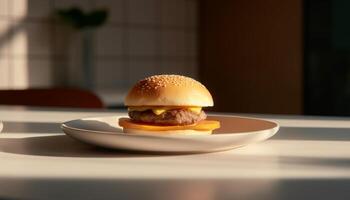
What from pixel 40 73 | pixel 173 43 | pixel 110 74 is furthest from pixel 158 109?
pixel 173 43

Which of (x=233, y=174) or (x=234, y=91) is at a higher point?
(x=233, y=174)

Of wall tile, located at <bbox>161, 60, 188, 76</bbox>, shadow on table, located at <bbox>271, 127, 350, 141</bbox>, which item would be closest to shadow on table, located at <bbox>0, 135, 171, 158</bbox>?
shadow on table, located at <bbox>271, 127, 350, 141</bbox>

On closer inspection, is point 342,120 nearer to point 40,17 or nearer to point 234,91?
point 40,17

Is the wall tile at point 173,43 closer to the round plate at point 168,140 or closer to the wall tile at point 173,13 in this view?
the wall tile at point 173,13

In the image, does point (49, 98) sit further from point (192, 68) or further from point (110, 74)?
point (192, 68)

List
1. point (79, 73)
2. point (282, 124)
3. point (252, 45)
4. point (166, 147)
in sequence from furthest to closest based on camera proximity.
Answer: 1. point (252, 45)
2. point (79, 73)
3. point (282, 124)
4. point (166, 147)

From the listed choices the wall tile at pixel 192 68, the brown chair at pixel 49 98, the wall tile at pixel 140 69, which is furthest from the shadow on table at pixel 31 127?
the wall tile at pixel 192 68

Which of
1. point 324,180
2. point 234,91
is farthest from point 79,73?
point 324,180
